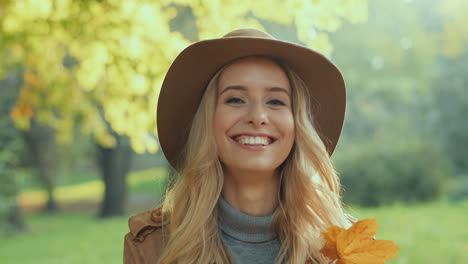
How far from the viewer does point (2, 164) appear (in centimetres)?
1079

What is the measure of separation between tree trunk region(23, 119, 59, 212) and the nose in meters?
15.9

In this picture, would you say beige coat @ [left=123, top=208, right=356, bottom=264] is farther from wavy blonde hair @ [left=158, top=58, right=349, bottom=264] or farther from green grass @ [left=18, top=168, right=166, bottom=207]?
green grass @ [left=18, top=168, right=166, bottom=207]

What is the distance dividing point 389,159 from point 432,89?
584 centimetres

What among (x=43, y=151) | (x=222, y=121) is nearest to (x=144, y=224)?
(x=222, y=121)

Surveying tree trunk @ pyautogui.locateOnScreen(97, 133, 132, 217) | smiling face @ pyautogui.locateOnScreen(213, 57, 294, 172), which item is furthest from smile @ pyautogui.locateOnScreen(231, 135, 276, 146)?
tree trunk @ pyautogui.locateOnScreen(97, 133, 132, 217)

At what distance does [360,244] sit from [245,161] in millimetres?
506

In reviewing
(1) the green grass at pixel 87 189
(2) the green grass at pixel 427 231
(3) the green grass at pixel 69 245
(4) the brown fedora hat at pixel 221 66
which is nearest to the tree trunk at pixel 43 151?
(3) the green grass at pixel 69 245

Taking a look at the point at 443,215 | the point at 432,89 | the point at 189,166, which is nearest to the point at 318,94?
the point at 189,166

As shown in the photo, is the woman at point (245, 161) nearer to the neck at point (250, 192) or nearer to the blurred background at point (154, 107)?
the neck at point (250, 192)

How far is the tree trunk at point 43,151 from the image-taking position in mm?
17875

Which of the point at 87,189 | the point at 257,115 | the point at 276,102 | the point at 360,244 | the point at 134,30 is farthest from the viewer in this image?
the point at 87,189

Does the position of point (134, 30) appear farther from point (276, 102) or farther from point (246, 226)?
point (246, 226)

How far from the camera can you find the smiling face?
2.07 metres

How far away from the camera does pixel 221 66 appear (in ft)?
7.17
